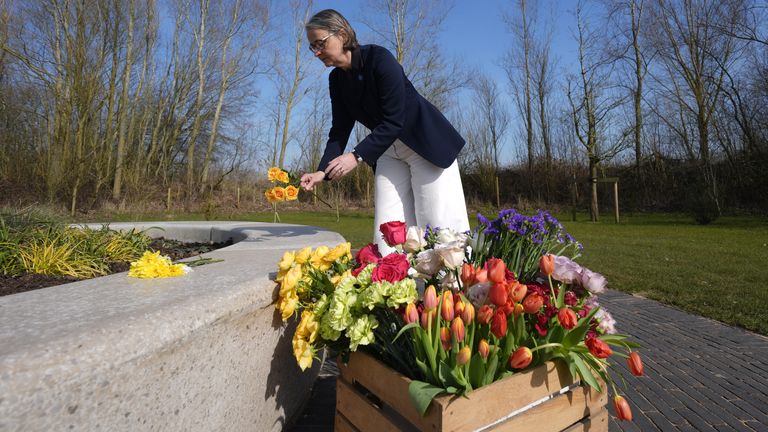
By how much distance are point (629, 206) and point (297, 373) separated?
74.6 feet

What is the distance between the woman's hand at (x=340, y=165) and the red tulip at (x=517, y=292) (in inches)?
47.1

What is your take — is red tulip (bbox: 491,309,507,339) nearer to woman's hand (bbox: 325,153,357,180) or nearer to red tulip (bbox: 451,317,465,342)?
red tulip (bbox: 451,317,465,342)

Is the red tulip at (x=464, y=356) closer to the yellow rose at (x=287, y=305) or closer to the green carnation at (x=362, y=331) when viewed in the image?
the green carnation at (x=362, y=331)

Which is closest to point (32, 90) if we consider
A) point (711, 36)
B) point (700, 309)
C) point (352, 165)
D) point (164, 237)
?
point (164, 237)

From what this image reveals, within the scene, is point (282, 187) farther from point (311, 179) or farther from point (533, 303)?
point (533, 303)

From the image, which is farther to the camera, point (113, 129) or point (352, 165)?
point (113, 129)

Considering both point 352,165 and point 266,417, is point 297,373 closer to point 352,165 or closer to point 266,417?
point 266,417

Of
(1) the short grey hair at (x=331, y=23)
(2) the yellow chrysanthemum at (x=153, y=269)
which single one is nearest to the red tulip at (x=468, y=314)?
(2) the yellow chrysanthemum at (x=153, y=269)

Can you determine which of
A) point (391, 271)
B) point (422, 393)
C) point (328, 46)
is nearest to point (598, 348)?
point (422, 393)

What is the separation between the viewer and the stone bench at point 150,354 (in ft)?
2.88

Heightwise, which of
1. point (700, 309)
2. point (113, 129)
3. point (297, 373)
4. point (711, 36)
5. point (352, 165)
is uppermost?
point (711, 36)

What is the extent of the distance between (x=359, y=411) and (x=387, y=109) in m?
1.54

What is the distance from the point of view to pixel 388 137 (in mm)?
2430

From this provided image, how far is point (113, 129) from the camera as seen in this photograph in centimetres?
2080
